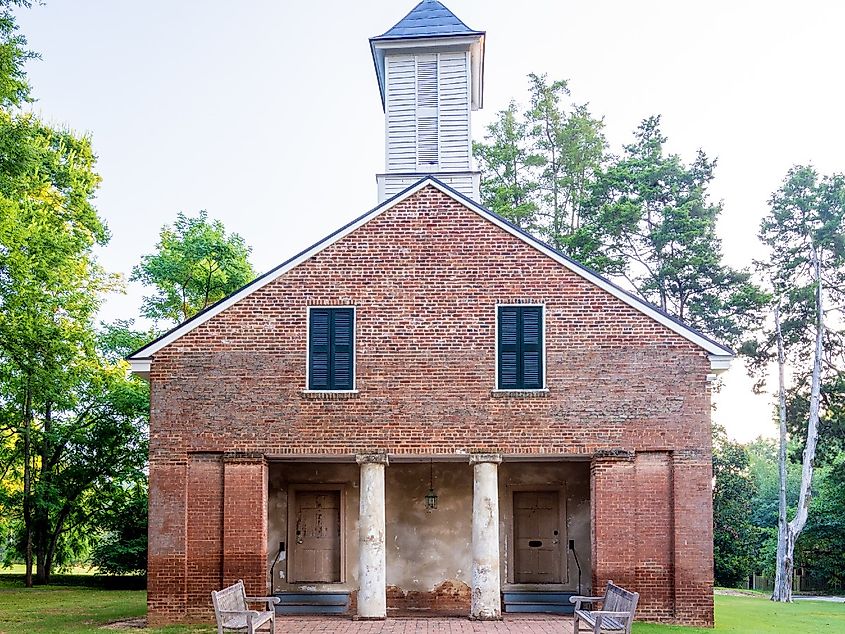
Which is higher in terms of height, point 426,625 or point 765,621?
point 426,625

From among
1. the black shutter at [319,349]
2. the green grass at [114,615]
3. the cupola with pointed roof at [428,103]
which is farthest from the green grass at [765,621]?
the cupola with pointed roof at [428,103]

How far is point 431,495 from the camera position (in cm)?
2019

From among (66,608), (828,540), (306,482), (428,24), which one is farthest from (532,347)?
(828,540)

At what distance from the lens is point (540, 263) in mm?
18406

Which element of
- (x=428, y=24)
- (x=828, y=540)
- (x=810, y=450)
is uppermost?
(x=428, y=24)

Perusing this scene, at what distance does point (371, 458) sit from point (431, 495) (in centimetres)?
289

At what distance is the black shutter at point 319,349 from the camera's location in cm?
1809

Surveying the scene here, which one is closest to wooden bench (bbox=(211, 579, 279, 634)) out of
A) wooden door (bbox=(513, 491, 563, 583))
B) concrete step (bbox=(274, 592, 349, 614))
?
concrete step (bbox=(274, 592, 349, 614))

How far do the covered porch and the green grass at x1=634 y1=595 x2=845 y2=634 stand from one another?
3086mm

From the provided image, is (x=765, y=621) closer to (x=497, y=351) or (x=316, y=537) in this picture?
(x=497, y=351)

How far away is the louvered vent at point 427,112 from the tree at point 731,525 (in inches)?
854

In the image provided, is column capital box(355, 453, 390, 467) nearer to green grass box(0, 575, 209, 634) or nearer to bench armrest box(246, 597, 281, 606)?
bench armrest box(246, 597, 281, 606)

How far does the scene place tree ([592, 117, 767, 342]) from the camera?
36375mm

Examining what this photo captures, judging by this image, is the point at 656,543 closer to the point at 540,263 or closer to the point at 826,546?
the point at 540,263
